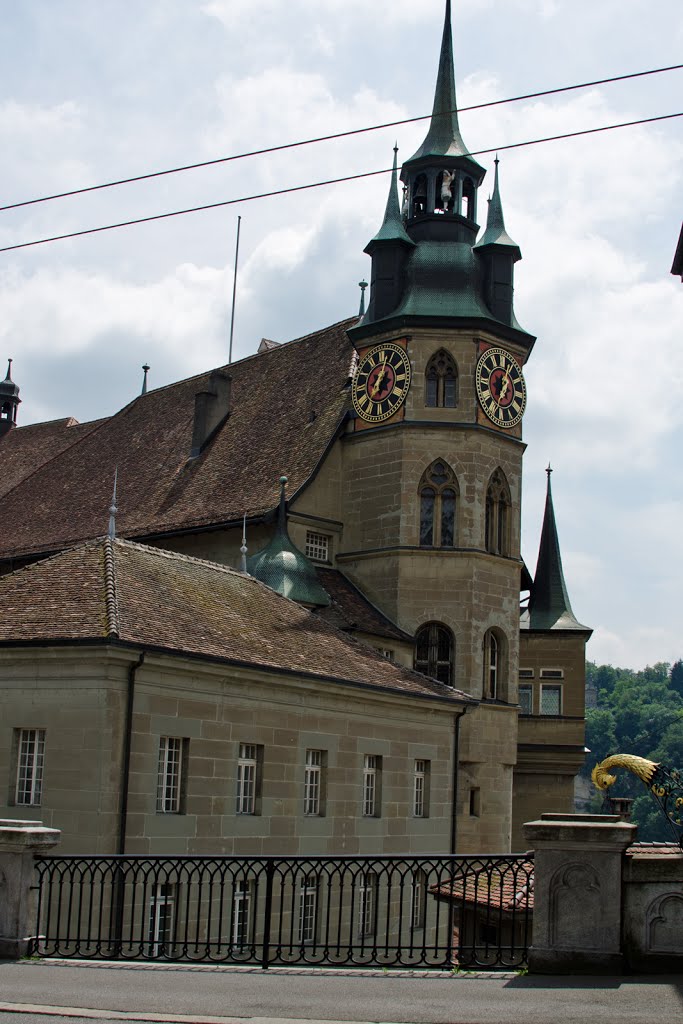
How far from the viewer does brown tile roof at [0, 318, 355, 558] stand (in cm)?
3762

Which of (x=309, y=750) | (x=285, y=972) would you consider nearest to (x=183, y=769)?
(x=309, y=750)

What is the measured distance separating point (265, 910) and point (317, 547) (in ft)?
67.4

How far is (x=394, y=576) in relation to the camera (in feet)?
116

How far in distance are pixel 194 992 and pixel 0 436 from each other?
5062 centimetres

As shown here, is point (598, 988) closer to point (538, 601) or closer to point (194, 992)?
point (194, 992)

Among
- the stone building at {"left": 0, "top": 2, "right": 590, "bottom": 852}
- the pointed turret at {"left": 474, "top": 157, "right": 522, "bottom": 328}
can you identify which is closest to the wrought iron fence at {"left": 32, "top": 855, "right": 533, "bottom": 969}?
Answer: the stone building at {"left": 0, "top": 2, "right": 590, "bottom": 852}

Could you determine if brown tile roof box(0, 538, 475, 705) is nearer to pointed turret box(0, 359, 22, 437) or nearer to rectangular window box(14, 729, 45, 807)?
rectangular window box(14, 729, 45, 807)

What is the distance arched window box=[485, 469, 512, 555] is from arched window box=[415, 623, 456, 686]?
2.62 meters

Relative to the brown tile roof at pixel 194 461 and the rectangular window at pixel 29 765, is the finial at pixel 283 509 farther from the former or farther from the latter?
the rectangular window at pixel 29 765

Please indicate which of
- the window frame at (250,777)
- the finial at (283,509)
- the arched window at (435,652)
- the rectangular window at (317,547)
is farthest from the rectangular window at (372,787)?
the rectangular window at (317,547)

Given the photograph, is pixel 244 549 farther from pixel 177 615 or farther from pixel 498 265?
pixel 498 265

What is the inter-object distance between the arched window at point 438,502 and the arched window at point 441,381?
157 cm

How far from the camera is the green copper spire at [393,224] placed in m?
37.5

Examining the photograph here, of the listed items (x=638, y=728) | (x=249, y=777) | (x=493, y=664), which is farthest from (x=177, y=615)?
(x=638, y=728)
